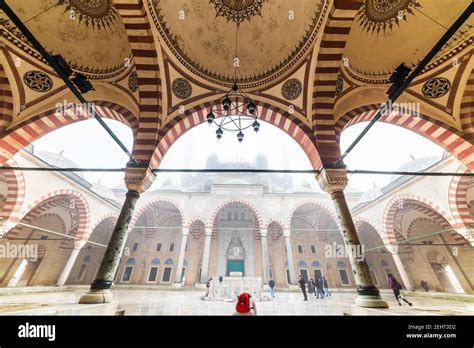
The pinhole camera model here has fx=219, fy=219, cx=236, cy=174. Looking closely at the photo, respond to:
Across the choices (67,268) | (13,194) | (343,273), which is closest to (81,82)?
(13,194)

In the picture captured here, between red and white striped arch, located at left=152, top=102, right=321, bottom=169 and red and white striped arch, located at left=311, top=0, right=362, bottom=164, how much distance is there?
0.32 meters

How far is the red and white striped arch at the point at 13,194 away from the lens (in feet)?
29.7

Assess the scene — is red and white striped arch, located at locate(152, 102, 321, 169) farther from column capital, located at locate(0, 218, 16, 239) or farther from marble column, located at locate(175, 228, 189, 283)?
marble column, located at locate(175, 228, 189, 283)

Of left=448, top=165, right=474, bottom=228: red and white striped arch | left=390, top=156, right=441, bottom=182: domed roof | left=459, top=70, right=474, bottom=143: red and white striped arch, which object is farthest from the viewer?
left=390, top=156, right=441, bottom=182: domed roof

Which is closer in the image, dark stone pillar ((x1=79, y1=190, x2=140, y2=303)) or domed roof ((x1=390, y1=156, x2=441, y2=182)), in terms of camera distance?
dark stone pillar ((x1=79, y1=190, x2=140, y2=303))

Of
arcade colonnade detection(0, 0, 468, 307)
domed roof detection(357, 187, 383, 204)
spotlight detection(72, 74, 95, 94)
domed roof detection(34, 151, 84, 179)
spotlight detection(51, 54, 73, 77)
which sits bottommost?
spotlight detection(51, 54, 73, 77)

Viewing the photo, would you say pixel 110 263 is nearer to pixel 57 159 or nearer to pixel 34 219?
pixel 34 219

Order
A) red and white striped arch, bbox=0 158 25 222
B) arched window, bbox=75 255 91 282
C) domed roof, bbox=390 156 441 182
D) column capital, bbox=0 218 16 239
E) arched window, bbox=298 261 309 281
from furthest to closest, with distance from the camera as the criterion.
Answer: arched window, bbox=298 261 309 281, arched window, bbox=75 255 91 282, domed roof, bbox=390 156 441 182, red and white striped arch, bbox=0 158 25 222, column capital, bbox=0 218 16 239

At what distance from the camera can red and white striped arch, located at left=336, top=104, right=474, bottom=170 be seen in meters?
6.24

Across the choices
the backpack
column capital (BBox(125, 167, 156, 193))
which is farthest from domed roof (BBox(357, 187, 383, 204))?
the backpack

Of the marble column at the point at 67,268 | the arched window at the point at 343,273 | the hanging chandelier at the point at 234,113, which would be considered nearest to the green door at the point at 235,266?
the arched window at the point at 343,273

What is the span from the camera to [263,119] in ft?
23.2
